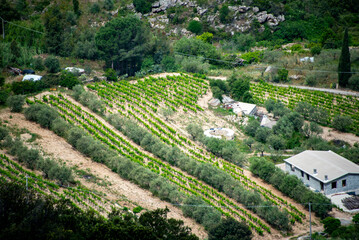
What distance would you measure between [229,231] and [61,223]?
958 centimetres

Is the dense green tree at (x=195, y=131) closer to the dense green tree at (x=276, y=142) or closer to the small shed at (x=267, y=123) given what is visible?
the dense green tree at (x=276, y=142)

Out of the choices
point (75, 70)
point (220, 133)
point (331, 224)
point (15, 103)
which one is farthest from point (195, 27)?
point (331, 224)

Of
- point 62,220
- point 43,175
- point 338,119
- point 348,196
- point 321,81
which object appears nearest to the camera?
point 62,220

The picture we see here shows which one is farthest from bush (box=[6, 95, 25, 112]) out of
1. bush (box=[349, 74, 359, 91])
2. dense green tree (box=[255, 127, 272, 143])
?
bush (box=[349, 74, 359, 91])

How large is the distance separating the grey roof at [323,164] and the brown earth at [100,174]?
37.0 feet

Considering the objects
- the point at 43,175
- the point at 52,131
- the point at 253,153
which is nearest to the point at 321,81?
the point at 253,153

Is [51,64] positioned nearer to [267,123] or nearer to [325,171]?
[267,123]

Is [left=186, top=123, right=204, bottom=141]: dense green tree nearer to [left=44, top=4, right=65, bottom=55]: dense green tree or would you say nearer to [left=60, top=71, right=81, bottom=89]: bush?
[left=60, top=71, right=81, bottom=89]: bush

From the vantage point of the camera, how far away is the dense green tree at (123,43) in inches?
2147

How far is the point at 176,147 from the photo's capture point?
37781 mm

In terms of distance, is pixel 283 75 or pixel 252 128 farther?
pixel 283 75

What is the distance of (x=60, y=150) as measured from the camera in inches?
1428

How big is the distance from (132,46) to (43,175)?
1094 inches

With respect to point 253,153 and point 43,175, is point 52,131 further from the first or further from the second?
point 253,153
